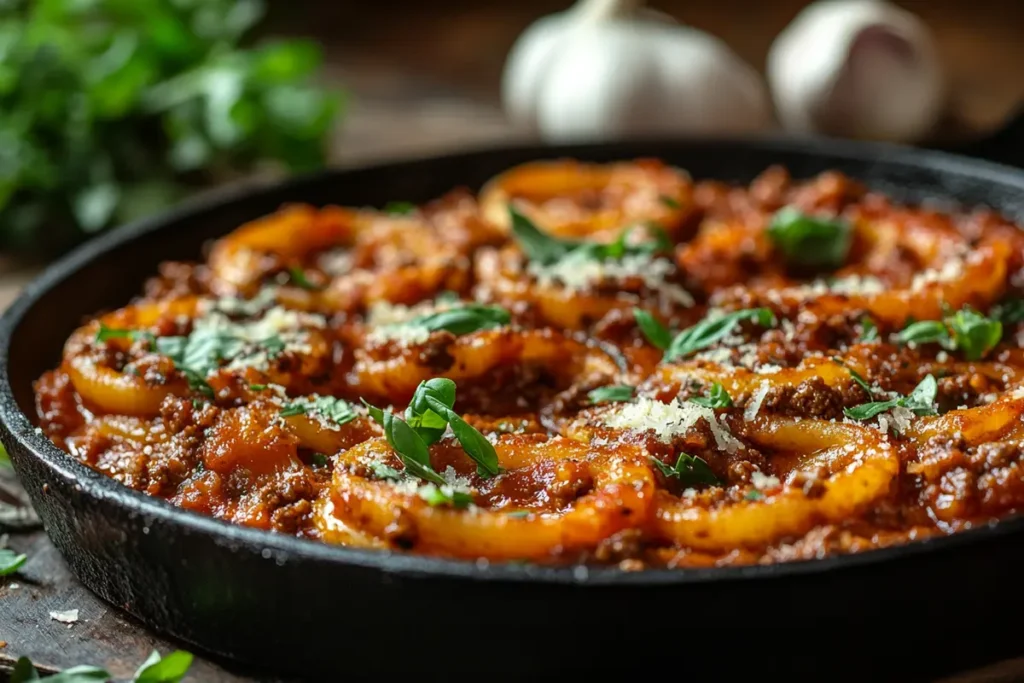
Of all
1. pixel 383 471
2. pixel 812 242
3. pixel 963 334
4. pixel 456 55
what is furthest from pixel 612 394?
pixel 456 55

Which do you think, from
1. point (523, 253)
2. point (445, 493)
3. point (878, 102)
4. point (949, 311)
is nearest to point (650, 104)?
point (878, 102)

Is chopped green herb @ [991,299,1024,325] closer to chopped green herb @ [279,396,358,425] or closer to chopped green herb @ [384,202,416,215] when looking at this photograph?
chopped green herb @ [279,396,358,425]

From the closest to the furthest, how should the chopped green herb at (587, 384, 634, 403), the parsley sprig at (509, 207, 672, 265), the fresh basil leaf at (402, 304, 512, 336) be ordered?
the chopped green herb at (587, 384, 634, 403), the fresh basil leaf at (402, 304, 512, 336), the parsley sprig at (509, 207, 672, 265)

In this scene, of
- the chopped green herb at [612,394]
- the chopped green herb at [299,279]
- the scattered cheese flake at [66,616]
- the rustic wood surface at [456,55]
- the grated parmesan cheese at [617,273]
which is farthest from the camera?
the rustic wood surface at [456,55]

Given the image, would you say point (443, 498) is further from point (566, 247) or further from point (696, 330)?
point (566, 247)

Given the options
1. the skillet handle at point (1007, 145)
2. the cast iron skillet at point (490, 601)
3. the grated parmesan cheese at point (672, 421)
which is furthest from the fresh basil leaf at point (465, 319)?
the skillet handle at point (1007, 145)

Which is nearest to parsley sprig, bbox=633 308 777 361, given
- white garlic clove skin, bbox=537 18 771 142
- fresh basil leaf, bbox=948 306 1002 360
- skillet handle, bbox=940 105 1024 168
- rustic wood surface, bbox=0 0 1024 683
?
fresh basil leaf, bbox=948 306 1002 360

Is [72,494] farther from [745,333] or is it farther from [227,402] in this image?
[745,333]

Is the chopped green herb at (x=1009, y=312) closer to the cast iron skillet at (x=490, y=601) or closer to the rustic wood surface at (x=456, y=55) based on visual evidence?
the cast iron skillet at (x=490, y=601)
